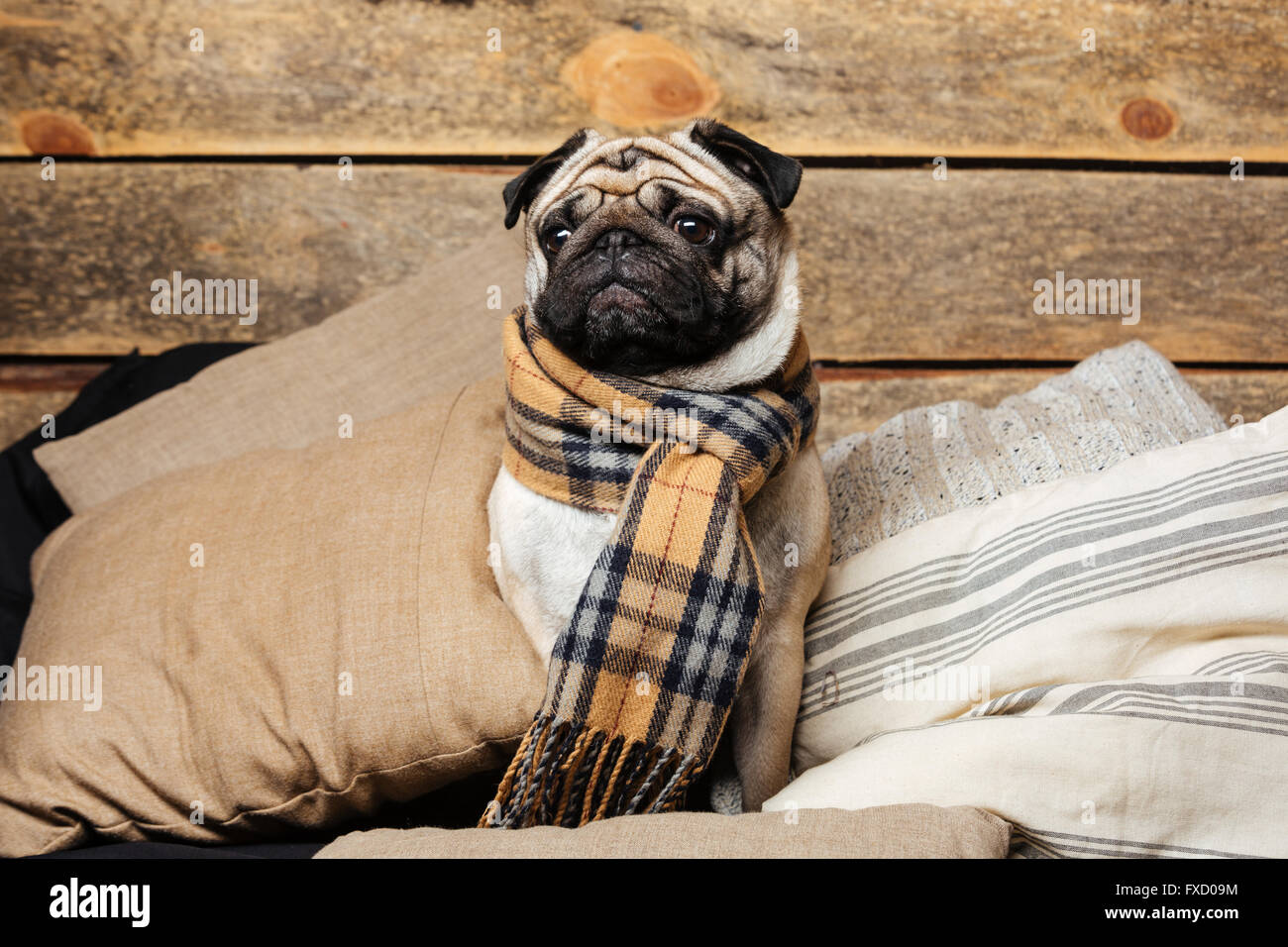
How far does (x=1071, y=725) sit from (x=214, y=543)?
1.27m

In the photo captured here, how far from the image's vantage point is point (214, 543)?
153 cm

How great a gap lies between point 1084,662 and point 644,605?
0.58 metres

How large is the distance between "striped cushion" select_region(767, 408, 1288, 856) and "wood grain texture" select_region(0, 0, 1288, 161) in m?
1.21

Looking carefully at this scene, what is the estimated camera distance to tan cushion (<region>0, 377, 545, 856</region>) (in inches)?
52.7

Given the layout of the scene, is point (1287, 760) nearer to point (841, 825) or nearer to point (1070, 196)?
point (841, 825)

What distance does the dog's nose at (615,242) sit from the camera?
4.41 ft

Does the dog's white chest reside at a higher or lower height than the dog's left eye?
lower

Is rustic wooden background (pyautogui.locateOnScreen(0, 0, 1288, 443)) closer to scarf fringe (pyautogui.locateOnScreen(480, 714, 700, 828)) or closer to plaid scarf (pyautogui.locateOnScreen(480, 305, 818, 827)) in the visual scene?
plaid scarf (pyautogui.locateOnScreen(480, 305, 818, 827))

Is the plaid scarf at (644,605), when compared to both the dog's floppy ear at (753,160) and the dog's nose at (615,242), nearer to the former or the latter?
the dog's nose at (615,242)

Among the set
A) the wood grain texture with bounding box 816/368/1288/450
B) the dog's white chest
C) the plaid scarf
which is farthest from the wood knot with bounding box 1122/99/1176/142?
the dog's white chest

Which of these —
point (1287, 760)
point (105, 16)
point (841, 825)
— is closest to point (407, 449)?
point (841, 825)

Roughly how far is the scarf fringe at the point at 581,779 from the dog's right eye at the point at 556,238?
0.71 metres

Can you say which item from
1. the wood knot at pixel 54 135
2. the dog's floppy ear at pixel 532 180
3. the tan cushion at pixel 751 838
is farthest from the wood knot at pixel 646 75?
the tan cushion at pixel 751 838

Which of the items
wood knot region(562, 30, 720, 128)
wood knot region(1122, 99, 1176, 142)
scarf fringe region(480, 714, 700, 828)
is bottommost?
scarf fringe region(480, 714, 700, 828)
